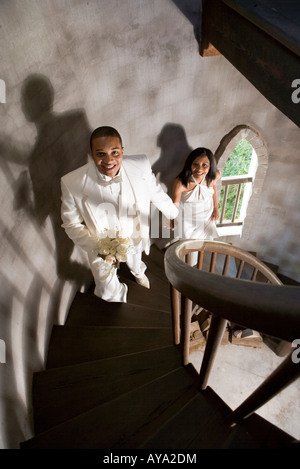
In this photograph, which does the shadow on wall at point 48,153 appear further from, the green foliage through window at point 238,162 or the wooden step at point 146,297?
the green foliage through window at point 238,162

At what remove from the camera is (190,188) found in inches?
147

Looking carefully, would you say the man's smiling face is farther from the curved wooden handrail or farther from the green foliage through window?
the green foliage through window

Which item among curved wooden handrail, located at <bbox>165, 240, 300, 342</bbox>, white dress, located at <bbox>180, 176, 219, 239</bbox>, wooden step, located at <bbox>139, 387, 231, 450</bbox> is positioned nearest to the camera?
curved wooden handrail, located at <bbox>165, 240, 300, 342</bbox>

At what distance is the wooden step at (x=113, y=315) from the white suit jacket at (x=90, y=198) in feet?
2.63

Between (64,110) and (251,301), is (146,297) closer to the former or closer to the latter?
(64,110)

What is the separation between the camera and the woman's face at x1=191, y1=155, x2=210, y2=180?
340cm

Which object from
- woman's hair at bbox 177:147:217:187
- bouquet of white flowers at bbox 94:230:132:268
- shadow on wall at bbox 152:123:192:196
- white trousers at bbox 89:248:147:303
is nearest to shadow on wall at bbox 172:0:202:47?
shadow on wall at bbox 152:123:192:196

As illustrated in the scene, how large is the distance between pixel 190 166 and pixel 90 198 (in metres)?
1.61

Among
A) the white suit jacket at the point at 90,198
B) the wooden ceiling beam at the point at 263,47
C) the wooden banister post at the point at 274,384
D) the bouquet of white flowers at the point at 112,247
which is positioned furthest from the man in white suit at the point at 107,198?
the wooden banister post at the point at 274,384

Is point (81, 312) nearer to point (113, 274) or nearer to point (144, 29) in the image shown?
point (113, 274)

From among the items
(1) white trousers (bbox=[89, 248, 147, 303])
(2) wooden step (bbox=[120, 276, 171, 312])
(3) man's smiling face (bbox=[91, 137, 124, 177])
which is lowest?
(2) wooden step (bbox=[120, 276, 171, 312])

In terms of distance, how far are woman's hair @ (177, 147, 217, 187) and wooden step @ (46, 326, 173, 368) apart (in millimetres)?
1968

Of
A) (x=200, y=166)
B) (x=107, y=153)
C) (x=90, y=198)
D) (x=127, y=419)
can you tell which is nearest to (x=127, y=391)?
(x=127, y=419)
